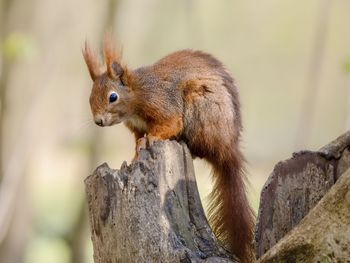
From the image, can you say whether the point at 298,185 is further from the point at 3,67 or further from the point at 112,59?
the point at 3,67

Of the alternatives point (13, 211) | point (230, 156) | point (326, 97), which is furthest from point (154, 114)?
point (326, 97)

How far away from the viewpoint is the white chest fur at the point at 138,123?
275 cm

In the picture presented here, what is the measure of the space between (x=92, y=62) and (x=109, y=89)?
97 mm

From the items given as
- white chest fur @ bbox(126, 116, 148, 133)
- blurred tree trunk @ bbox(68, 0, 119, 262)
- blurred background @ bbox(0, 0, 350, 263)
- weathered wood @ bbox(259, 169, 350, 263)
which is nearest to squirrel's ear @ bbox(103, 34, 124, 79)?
white chest fur @ bbox(126, 116, 148, 133)

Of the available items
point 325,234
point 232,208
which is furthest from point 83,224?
point 325,234

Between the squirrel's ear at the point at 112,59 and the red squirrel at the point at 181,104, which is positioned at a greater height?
the squirrel's ear at the point at 112,59

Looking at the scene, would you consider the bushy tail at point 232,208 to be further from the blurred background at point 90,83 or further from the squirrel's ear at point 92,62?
the blurred background at point 90,83

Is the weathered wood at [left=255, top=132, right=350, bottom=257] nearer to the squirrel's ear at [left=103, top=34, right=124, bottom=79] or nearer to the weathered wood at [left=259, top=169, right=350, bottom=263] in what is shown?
the weathered wood at [left=259, top=169, right=350, bottom=263]

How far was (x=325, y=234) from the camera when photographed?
5.44 ft

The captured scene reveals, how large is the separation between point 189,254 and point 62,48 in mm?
4454

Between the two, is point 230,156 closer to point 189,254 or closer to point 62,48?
point 189,254

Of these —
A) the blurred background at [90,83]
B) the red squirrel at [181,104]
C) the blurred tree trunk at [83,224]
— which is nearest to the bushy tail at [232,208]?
the red squirrel at [181,104]

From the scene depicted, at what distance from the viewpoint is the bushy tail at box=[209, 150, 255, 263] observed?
2.22m

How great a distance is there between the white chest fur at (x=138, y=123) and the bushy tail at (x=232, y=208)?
25cm
